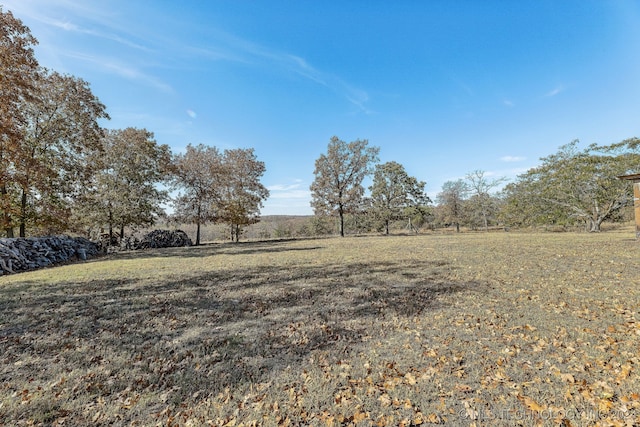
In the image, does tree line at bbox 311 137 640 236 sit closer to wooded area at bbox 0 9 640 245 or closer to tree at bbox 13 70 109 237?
wooded area at bbox 0 9 640 245

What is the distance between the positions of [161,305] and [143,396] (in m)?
3.14

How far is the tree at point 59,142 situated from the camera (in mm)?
13904

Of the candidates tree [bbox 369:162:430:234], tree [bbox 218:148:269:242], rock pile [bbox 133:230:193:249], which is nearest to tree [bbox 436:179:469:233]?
tree [bbox 369:162:430:234]

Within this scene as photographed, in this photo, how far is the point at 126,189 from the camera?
18.9 metres

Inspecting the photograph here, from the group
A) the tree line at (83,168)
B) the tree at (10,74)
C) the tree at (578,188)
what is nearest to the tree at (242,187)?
the tree line at (83,168)

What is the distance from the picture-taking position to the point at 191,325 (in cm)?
460

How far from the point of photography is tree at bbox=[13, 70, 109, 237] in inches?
547

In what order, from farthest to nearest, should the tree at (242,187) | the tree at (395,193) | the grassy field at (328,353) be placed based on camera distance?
1. the tree at (395,193)
2. the tree at (242,187)
3. the grassy field at (328,353)

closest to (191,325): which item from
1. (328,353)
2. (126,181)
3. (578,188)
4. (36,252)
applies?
(328,353)

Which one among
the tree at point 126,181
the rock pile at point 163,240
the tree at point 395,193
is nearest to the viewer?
the tree at point 126,181

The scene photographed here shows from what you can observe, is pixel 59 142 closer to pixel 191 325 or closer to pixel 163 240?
pixel 163 240

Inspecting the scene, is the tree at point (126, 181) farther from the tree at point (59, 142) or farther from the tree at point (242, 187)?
the tree at point (242, 187)

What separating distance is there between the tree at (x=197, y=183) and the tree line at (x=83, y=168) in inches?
3.1

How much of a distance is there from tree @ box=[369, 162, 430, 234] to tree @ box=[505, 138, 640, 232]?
10.1 meters
